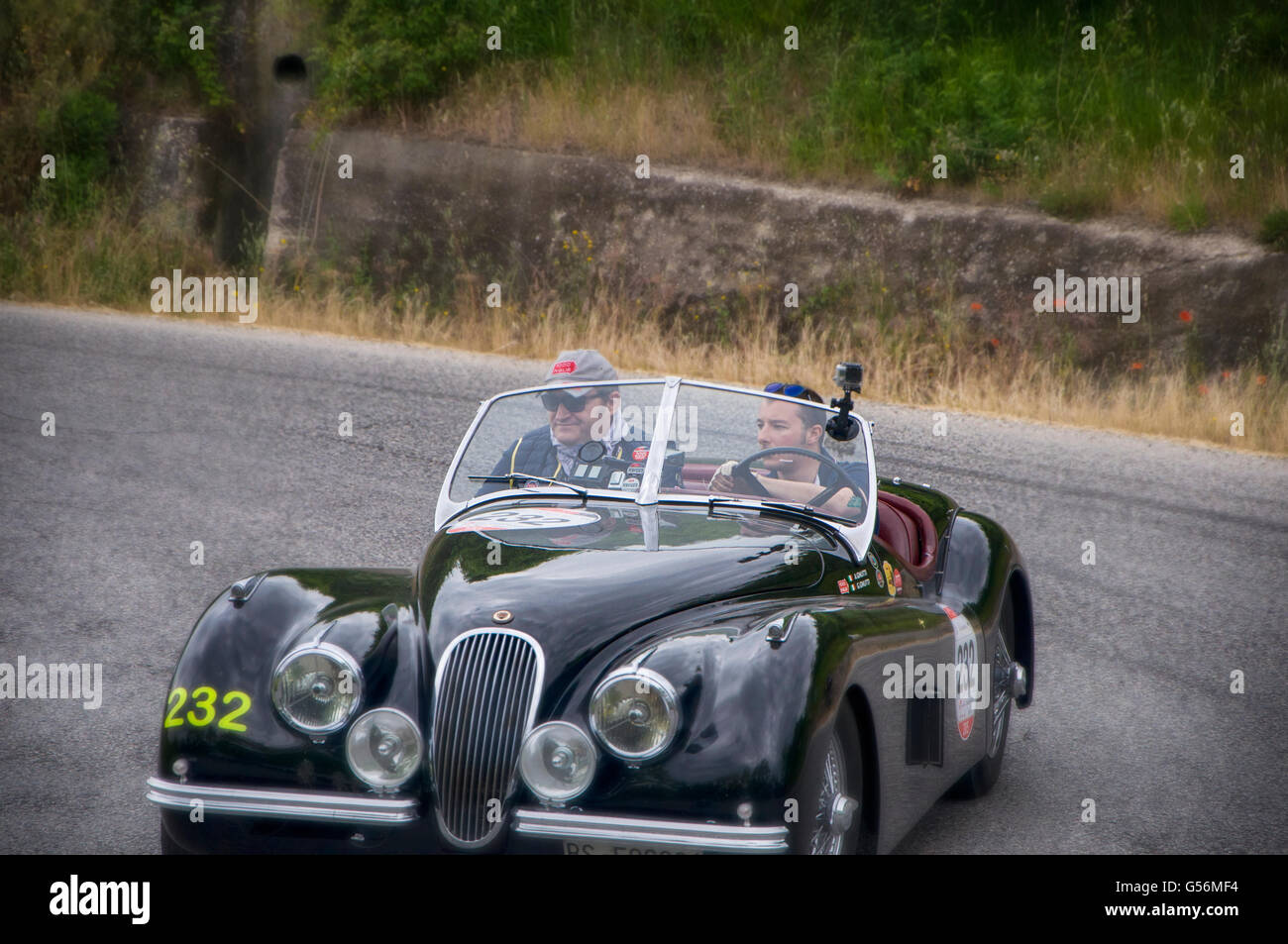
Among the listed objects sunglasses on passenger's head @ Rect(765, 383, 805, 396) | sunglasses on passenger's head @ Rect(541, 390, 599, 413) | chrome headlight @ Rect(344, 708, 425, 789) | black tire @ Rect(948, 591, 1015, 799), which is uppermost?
sunglasses on passenger's head @ Rect(765, 383, 805, 396)

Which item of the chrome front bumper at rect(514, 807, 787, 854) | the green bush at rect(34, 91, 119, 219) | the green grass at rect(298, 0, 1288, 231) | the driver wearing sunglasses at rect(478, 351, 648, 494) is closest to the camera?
the chrome front bumper at rect(514, 807, 787, 854)

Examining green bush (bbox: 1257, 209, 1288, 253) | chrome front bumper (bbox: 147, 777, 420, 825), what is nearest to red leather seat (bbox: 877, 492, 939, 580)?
chrome front bumper (bbox: 147, 777, 420, 825)

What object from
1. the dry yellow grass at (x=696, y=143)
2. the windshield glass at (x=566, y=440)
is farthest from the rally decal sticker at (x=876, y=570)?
the dry yellow grass at (x=696, y=143)

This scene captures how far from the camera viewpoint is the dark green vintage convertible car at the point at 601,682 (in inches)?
141

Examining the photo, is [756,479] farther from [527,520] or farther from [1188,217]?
[1188,217]

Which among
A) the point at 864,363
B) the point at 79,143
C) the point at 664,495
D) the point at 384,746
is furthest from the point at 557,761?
the point at 79,143

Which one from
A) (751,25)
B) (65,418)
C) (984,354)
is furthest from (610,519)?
(751,25)

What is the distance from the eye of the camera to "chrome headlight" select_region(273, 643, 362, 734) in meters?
3.81

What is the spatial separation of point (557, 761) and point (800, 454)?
1.95m

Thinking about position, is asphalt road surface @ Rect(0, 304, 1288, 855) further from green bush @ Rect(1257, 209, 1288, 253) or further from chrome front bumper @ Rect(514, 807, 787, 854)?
green bush @ Rect(1257, 209, 1288, 253)

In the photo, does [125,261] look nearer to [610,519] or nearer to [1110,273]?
[1110,273]

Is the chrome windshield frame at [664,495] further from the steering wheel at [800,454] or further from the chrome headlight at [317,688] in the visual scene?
the chrome headlight at [317,688]

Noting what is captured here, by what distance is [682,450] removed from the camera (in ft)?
16.6
